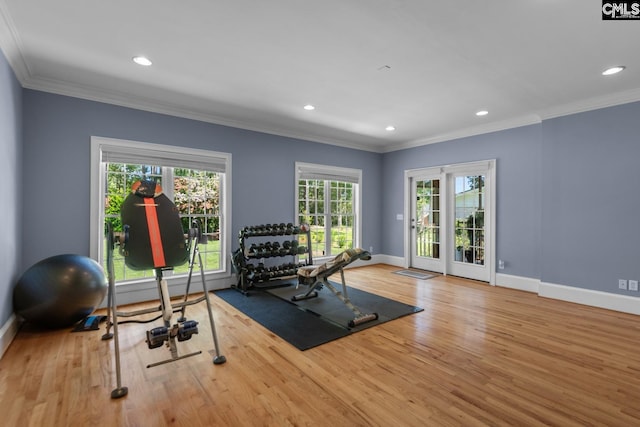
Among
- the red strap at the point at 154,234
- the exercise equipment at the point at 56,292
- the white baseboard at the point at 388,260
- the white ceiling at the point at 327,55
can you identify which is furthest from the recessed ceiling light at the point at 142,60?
the white baseboard at the point at 388,260

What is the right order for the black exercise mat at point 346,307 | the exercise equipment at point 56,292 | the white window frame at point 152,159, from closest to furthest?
1. the exercise equipment at point 56,292
2. the black exercise mat at point 346,307
3. the white window frame at point 152,159

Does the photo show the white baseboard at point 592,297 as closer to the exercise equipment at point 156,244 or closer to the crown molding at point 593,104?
the crown molding at point 593,104

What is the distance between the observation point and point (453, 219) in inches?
229

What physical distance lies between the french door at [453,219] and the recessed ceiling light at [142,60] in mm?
5027

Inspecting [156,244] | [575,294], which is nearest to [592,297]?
[575,294]

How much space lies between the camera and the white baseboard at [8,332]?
2588 millimetres

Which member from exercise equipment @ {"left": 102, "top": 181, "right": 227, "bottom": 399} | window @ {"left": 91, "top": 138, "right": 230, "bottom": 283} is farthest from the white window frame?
exercise equipment @ {"left": 102, "top": 181, "right": 227, "bottom": 399}

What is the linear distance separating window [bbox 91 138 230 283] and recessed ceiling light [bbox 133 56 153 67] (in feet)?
4.23

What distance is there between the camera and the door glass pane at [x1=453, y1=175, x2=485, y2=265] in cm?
539

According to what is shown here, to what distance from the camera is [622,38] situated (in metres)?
2.56

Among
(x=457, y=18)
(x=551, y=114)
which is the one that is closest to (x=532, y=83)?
(x=551, y=114)

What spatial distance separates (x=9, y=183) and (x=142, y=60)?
170 centimetres

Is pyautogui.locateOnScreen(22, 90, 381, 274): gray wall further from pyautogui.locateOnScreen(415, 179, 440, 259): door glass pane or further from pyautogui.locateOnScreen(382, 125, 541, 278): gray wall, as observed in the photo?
pyautogui.locateOnScreen(382, 125, 541, 278): gray wall

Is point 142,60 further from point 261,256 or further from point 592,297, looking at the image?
point 592,297
